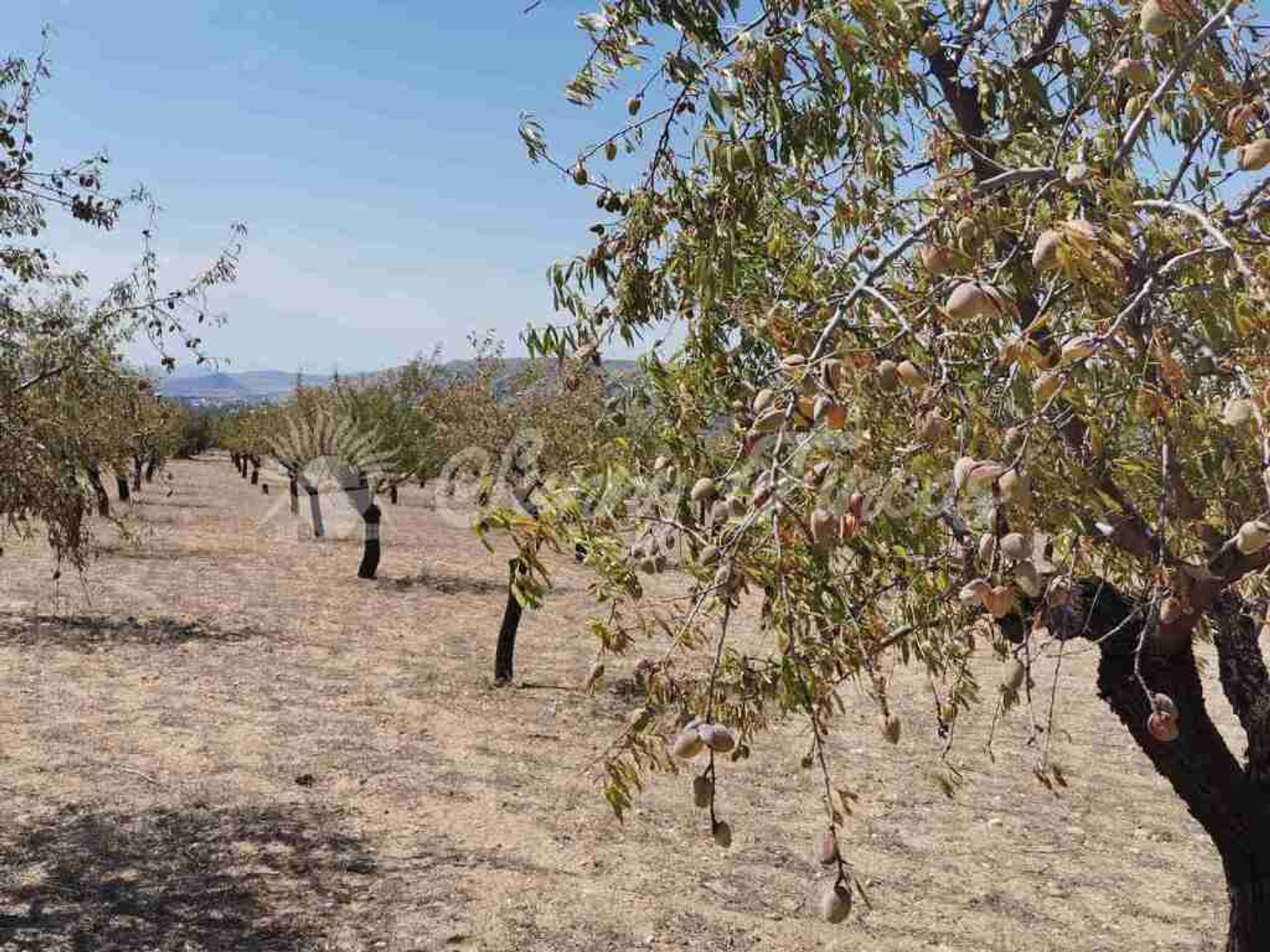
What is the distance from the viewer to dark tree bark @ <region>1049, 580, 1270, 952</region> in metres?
5.18

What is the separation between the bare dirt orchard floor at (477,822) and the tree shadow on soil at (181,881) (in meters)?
0.02

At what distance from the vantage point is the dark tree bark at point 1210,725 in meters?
→ 5.18

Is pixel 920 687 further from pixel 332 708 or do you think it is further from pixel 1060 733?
pixel 332 708

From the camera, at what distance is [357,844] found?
8914 mm

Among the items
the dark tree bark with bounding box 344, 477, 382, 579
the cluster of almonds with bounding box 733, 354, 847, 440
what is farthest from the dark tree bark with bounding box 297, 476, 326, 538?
the cluster of almonds with bounding box 733, 354, 847, 440

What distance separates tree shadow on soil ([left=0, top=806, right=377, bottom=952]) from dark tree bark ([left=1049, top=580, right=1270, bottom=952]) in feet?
17.1

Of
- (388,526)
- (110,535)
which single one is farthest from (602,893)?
(388,526)

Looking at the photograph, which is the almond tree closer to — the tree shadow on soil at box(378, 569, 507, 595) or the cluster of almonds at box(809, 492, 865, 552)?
the cluster of almonds at box(809, 492, 865, 552)

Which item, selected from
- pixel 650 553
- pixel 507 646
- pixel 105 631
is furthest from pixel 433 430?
pixel 650 553

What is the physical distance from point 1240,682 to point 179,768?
9.59 metres

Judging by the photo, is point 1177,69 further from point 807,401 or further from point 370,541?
point 370,541

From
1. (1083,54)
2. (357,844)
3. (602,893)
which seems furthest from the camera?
(357,844)

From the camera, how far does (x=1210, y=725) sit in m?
5.36

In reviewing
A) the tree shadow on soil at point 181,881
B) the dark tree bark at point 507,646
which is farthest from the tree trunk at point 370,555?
the tree shadow on soil at point 181,881
